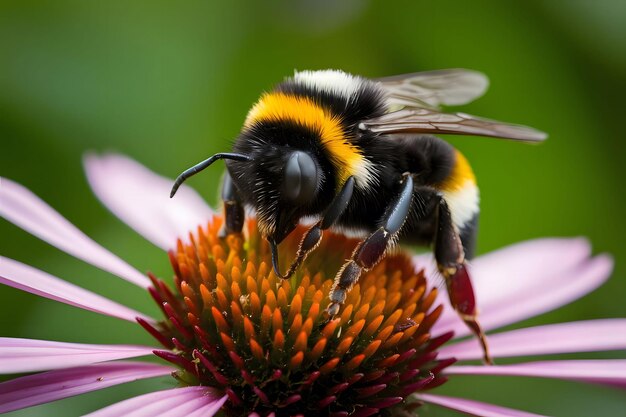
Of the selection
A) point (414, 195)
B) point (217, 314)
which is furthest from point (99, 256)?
point (414, 195)

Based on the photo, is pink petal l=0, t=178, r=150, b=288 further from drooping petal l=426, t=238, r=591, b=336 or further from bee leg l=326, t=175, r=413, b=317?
drooping petal l=426, t=238, r=591, b=336

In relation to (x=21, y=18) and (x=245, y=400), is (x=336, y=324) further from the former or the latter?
(x=21, y=18)

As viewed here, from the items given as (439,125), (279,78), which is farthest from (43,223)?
(279,78)

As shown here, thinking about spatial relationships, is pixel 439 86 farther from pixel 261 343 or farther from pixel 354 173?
pixel 261 343

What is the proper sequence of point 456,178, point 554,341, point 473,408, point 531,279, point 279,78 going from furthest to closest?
point 279,78 → point 531,279 → point 554,341 → point 456,178 → point 473,408

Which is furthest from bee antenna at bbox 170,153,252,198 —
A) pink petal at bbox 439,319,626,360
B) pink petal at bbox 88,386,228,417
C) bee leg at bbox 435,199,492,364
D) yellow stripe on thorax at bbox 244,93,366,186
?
pink petal at bbox 439,319,626,360

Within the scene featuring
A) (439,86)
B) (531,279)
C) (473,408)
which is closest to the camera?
(473,408)

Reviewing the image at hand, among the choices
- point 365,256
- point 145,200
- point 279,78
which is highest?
point 279,78
